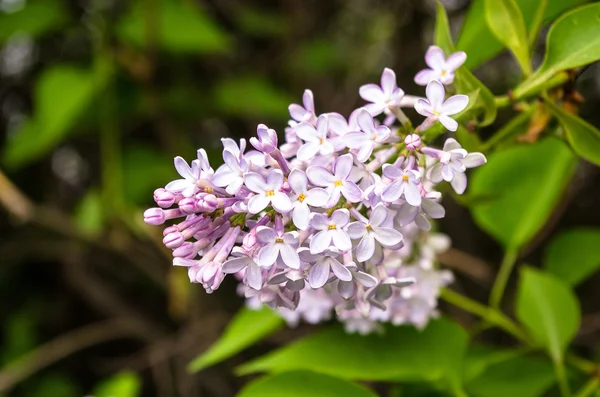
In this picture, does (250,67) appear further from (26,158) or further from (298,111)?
(298,111)

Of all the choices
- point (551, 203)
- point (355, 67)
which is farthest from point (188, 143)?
point (551, 203)

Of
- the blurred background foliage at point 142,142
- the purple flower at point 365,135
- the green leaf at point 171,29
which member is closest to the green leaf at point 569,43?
the purple flower at point 365,135

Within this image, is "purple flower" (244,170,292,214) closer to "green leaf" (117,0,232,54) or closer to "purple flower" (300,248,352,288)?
"purple flower" (300,248,352,288)

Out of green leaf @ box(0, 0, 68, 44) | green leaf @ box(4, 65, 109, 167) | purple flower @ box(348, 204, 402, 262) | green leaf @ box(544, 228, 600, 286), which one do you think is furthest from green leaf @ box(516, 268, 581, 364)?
green leaf @ box(0, 0, 68, 44)

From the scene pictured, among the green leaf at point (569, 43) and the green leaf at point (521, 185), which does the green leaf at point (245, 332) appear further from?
the green leaf at point (569, 43)

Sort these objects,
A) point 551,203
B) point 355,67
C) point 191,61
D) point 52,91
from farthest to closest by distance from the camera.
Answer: point 355,67 → point 191,61 → point 52,91 → point 551,203
